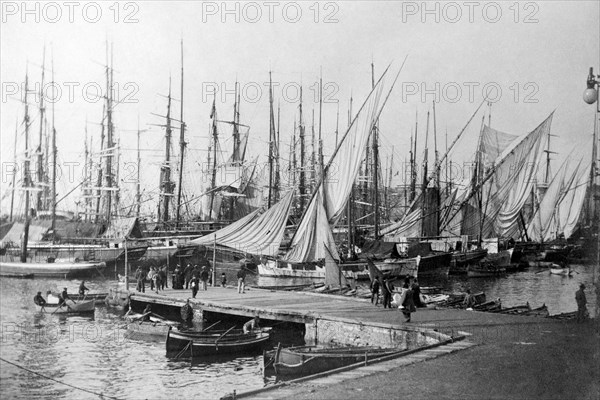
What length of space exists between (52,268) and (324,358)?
1624 inches

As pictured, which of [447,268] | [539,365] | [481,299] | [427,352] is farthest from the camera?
[447,268]

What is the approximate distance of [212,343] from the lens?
2050 centimetres

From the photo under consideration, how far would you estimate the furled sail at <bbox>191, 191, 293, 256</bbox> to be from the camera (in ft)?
108

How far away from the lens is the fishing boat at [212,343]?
20.5 meters

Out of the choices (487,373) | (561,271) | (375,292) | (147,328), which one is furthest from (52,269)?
(487,373)

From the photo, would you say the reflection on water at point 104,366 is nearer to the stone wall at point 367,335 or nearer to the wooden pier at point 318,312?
the wooden pier at point 318,312

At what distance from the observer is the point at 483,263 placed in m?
58.4

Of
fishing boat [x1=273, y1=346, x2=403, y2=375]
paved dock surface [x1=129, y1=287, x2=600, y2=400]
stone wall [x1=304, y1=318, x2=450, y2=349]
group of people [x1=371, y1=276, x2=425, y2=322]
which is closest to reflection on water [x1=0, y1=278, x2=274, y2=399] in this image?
fishing boat [x1=273, y1=346, x2=403, y2=375]

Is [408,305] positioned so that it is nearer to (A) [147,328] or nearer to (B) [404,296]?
(B) [404,296]

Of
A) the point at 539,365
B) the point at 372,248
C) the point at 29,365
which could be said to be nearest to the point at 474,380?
the point at 539,365

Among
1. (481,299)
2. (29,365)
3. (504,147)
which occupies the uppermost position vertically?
(504,147)

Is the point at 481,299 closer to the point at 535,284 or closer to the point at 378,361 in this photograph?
the point at 378,361

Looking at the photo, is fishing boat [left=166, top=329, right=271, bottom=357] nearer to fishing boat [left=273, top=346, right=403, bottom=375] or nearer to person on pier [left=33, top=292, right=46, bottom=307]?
fishing boat [left=273, top=346, right=403, bottom=375]

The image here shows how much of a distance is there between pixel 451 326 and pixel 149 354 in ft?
35.1
